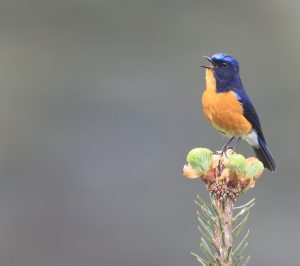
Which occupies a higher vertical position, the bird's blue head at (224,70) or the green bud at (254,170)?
the bird's blue head at (224,70)

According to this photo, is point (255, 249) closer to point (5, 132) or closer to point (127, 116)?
point (127, 116)

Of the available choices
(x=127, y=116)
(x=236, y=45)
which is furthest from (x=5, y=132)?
(x=236, y=45)

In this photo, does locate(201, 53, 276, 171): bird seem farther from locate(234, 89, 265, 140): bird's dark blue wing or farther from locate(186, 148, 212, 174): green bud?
locate(186, 148, 212, 174): green bud

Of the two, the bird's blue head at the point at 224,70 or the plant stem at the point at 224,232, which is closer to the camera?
the plant stem at the point at 224,232

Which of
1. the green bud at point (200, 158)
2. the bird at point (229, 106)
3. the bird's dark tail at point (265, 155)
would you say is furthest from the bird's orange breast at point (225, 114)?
the green bud at point (200, 158)

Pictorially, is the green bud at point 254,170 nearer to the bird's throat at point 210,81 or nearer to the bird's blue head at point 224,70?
the bird's blue head at point 224,70

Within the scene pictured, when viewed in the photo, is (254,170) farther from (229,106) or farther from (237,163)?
(229,106)

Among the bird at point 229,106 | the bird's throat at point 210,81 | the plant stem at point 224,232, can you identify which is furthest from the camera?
the bird's throat at point 210,81
